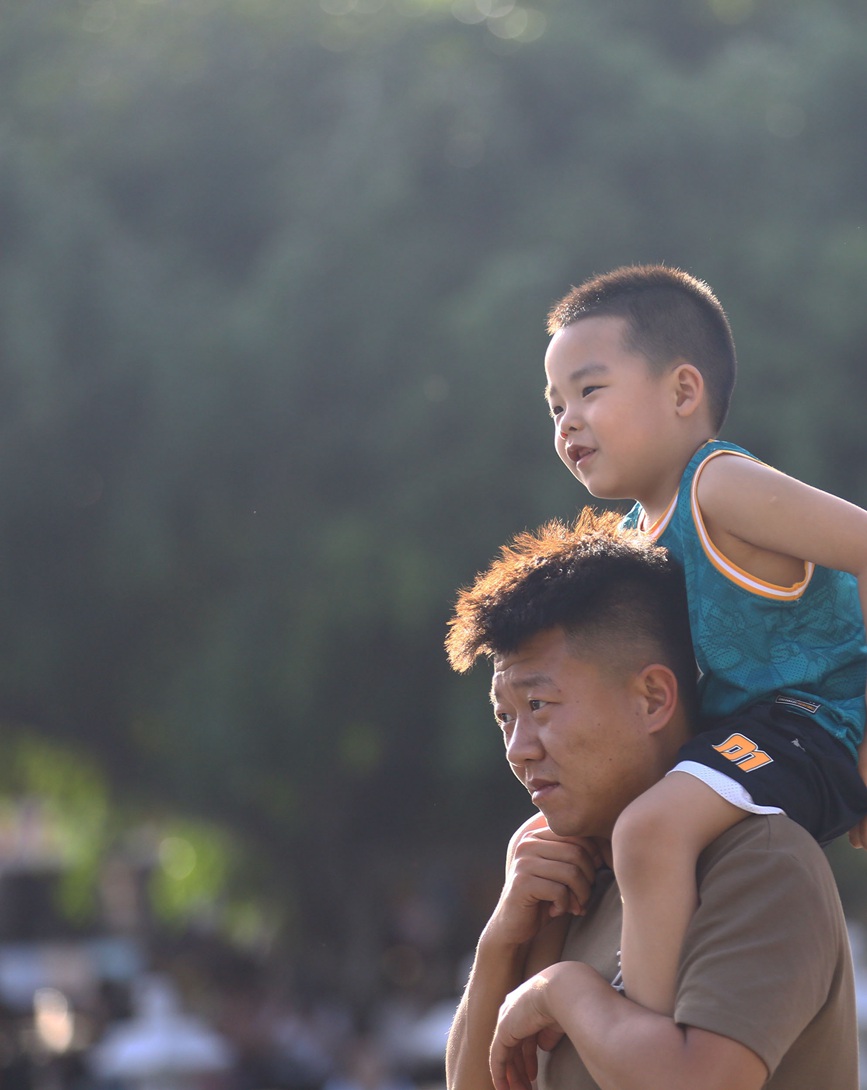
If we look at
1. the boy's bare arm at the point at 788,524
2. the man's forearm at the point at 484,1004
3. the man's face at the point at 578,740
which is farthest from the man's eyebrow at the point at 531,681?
the man's forearm at the point at 484,1004

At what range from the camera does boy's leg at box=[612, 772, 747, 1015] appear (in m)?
2.19

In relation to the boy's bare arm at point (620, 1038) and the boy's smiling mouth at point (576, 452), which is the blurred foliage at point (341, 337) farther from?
the boy's bare arm at point (620, 1038)

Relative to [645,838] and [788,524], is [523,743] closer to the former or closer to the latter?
[645,838]

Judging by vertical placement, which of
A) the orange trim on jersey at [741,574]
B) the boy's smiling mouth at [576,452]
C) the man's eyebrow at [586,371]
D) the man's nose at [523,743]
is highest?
the man's eyebrow at [586,371]

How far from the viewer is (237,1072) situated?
1042 cm

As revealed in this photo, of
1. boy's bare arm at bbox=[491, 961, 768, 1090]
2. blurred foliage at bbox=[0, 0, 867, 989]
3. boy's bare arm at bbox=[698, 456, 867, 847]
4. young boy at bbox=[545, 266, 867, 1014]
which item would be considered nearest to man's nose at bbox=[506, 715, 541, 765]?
young boy at bbox=[545, 266, 867, 1014]

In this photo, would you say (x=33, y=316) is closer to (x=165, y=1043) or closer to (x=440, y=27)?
(x=440, y=27)

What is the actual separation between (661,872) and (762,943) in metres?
0.18

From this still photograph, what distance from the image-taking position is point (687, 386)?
8.91ft

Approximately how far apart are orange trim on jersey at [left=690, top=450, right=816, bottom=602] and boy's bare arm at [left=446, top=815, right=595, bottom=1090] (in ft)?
1.76

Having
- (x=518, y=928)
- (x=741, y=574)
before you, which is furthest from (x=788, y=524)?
(x=518, y=928)

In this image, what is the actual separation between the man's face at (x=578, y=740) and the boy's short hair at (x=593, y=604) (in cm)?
4

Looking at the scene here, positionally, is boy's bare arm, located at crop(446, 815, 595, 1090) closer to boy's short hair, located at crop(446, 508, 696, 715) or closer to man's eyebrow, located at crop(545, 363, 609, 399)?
boy's short hair, located at crop(446, 508, 696, 715)

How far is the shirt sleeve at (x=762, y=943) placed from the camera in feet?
6.77
